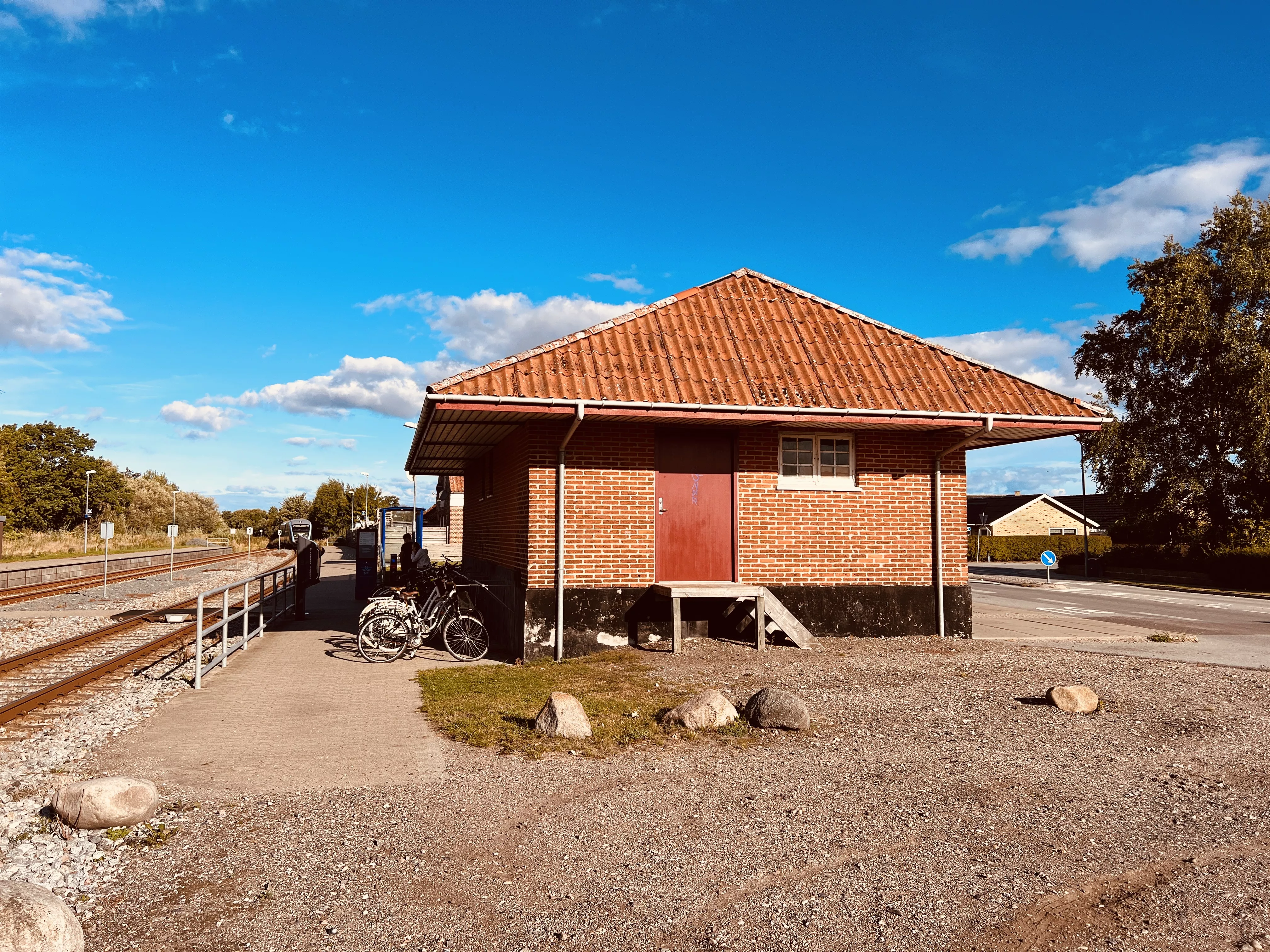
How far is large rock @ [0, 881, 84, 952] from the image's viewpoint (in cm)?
303

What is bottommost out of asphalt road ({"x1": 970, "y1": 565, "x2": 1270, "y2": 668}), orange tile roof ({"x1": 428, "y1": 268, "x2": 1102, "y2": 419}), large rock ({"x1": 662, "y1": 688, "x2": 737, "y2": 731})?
asphalt road ({"x1": 970, "y1": 565, "x2": 1270, "y2": 668})

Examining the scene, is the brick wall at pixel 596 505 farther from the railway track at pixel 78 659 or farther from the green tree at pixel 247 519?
the green tree at pixel 247 519

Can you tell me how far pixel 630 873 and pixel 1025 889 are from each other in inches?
77.3

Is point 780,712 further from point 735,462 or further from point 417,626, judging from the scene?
point 417,626

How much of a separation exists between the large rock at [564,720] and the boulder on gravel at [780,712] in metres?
1.49

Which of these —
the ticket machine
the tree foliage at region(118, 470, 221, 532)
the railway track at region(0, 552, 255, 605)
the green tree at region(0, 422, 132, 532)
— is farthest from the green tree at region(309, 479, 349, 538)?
the ticket machine

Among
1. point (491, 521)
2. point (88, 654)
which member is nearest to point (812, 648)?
point (491, 521)

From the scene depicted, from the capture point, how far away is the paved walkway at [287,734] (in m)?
5.98

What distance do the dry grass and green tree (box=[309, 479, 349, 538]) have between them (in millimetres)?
30266

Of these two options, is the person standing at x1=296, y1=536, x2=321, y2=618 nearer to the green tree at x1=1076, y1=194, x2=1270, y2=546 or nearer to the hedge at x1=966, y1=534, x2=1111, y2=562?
the green tree at x1=1076, y1=194, x2=1270, y2=546

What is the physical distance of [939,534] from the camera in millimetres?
12508

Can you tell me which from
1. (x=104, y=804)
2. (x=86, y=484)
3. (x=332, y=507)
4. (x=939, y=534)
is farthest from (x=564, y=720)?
(x=332, y=507)

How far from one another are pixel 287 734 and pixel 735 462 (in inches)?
279

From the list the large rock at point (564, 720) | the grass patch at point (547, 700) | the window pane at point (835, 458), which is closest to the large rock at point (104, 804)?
the grass patch at point (547, 700)
